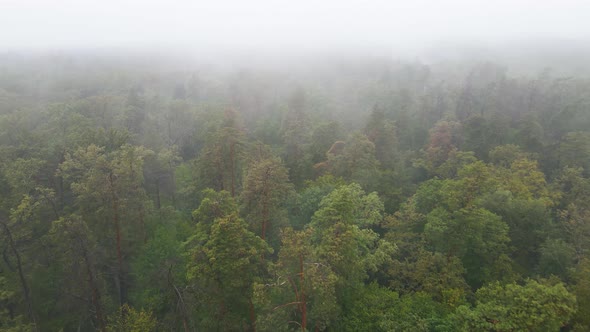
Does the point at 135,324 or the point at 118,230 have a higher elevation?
the point at 118,230

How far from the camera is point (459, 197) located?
22.1 metres

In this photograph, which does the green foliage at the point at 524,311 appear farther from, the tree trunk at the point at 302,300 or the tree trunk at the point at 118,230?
the tree trunk at the point at 118,230

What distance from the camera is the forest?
16.3 m

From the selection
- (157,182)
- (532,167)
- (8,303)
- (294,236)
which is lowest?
(8,303)

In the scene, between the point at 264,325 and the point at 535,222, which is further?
the point at 535,222

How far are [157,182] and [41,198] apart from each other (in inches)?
420

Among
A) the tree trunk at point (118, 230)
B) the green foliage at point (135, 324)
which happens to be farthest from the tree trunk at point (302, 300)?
the tree trunk at point (118, 230)

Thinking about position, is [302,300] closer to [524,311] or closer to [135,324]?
[135,324]

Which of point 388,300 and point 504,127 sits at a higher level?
point 504,127

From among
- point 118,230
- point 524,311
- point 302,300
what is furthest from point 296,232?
point 118,230

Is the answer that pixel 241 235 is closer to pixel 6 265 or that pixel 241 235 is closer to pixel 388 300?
pixel 388 300

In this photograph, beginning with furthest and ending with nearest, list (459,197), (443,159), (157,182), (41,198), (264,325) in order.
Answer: (443,159) < (157,182) < (41,198) < (459,197) < (264,325)

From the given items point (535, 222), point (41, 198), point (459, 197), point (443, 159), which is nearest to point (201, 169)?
point (41, 198)

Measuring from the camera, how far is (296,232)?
52.0 feet
